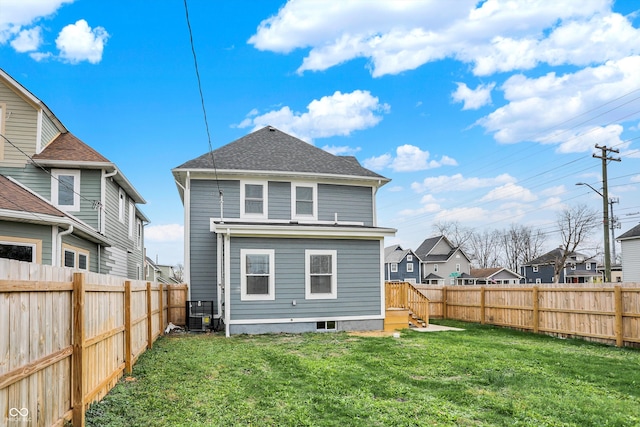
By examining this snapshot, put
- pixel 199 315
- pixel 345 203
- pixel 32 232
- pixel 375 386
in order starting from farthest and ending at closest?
pixel 345 203, pixel 199 315, pixel 32 232, pixel 375 386

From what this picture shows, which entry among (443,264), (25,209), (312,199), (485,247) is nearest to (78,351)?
(25,209)

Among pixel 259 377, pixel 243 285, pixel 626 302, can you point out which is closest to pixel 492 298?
pixel 626 302

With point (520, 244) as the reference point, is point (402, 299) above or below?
below

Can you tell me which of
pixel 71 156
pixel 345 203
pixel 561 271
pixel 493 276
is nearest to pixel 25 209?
pixel 71 156

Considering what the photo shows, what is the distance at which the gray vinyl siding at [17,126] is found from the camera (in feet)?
45.2

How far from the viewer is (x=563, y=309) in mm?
13586

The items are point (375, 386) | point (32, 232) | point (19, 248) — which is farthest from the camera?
point (32, 232)

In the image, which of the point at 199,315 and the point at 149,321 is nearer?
the point at 149,321

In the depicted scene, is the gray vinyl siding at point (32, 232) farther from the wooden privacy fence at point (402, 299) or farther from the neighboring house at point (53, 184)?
the wooden privacy fence at point (402, 299)

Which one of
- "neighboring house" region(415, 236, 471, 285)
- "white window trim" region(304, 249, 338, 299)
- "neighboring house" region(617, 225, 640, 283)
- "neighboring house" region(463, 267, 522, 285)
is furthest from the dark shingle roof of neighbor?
"neighboring house" region(463, 267, 522, 285)

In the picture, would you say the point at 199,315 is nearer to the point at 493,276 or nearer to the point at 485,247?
the point at 493,276

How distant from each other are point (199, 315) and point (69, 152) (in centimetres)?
637

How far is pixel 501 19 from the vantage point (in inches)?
564

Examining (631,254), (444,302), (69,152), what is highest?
(69,152)
